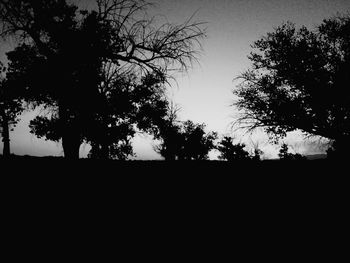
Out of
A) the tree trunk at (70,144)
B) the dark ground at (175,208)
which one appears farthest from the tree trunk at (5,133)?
the dark ground at (175,208)

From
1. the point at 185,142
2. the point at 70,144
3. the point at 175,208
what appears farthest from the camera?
the point at 185,142

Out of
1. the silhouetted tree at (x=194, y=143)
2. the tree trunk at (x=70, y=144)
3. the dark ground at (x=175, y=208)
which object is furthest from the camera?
the silhouetted tree at (x=194, y=143)

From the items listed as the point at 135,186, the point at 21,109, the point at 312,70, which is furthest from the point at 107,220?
the point at 312,70

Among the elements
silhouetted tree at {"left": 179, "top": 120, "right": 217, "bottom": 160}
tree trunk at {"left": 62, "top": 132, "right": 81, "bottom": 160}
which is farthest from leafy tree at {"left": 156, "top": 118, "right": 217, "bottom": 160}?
tree trunk at {"left": 62, "top": 132, "right": 81, "bottom": 160}

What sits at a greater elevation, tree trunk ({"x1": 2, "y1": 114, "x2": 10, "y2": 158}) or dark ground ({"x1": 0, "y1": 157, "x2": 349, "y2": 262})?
tree trunk ({"x1": 2, "y1": 114, "x2": 10, "y2": 158})

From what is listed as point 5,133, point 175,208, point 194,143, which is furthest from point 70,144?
point 194,143

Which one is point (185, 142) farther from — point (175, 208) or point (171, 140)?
point (175, 208)

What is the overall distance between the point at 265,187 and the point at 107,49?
1347 centimetres

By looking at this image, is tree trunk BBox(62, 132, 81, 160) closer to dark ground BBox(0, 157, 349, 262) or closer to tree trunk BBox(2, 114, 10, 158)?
dark ground BBox(0, 157, 349, 262)

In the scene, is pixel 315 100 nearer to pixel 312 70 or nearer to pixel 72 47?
pixel 312 70

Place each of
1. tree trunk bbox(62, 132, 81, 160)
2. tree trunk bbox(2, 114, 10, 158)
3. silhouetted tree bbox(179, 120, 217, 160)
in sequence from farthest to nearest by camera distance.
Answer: silhouetted tree bbox(179, 120, 217, 160)
tree trunk bbox(2, 114, 10, 158)
tree trunk bbox(62, 132, 81, 160)

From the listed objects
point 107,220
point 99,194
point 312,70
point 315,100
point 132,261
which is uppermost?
point 312,70

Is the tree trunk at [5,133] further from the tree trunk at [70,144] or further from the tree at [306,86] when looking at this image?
the tree at [306,86]

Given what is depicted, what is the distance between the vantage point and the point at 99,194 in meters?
4.32
